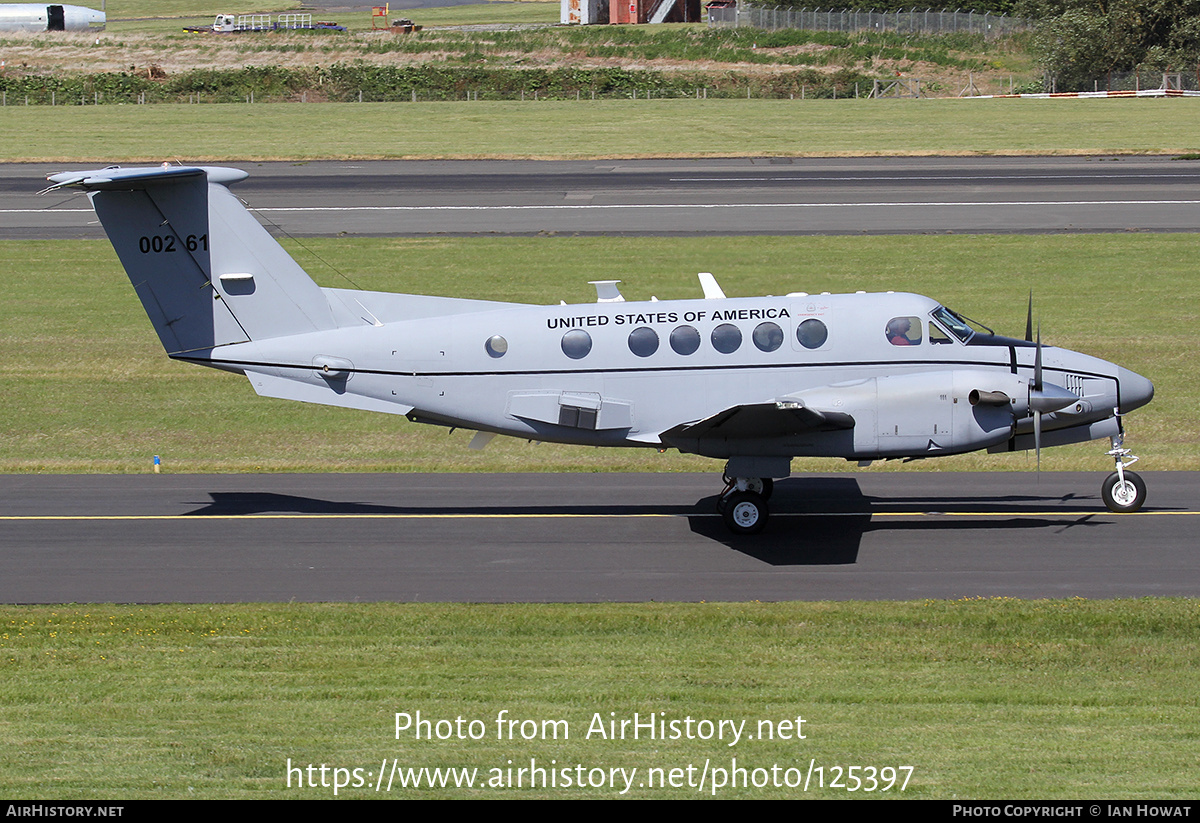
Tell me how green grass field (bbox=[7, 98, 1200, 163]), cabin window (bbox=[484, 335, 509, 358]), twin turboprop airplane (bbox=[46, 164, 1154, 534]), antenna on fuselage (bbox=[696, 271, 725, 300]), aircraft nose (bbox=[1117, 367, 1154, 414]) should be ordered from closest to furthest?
twin turboprop airplane (bbox=[46, 164, 1154, 534])
aircraft nose (bbox=[1117, 367, 1154, 414])
cabin window (bbox=[484, 335, 509, 358])
antenna on fuselage (bbox=[696, 271, 725, 300])
green grass field (bbox=[7, 98, 1200, 163])

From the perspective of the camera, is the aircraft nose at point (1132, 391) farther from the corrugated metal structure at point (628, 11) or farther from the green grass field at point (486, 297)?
the corrugated metal structure at point (628, 11)


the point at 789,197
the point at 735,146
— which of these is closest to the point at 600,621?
the point at 789,197

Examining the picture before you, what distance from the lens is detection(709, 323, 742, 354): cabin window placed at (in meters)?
16.4

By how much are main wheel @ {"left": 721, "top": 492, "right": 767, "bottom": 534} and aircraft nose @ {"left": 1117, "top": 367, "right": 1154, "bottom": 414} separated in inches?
196

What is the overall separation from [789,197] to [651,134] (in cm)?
1967

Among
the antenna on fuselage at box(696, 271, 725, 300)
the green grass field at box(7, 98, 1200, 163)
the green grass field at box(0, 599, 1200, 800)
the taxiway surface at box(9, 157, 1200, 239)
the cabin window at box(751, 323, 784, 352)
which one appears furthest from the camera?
the green grass field at box(7, 98, 1200, 163)

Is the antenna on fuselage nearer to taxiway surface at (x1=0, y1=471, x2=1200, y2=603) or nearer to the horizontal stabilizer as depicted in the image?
taxiway surface at (x1=0, y1=471, x2=1200, y2=603)

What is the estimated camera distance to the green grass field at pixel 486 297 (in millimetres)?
21750

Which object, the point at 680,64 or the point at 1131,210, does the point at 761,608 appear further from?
the point at 680,64

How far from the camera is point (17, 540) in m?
16.5

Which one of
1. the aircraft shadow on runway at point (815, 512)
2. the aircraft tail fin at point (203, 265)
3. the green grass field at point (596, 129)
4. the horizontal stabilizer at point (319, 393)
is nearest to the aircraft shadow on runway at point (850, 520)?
the aircraft shadow on runway at point (815, 512)

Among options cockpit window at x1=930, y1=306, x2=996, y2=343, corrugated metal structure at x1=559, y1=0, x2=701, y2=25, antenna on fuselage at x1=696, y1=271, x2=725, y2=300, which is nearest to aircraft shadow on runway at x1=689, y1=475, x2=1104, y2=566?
cockpit window at x1=930, y1=306, x2=996, y2=343

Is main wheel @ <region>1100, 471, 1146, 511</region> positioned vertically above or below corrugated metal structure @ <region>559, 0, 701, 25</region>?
below

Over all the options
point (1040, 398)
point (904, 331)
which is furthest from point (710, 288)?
point (1040, 398)
